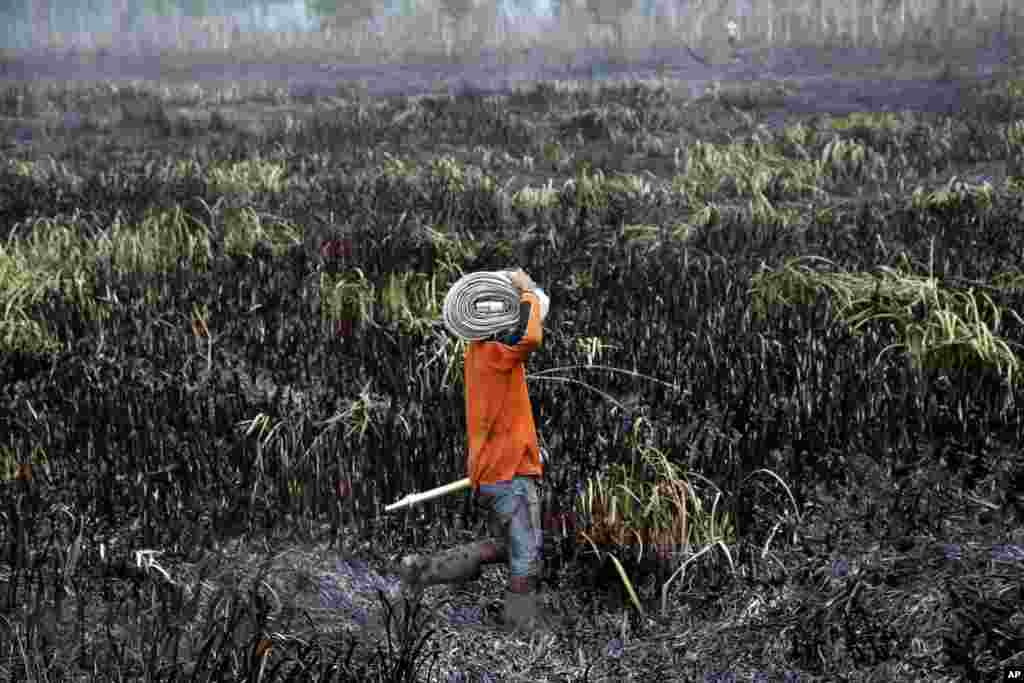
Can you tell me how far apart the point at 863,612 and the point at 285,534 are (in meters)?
1.77

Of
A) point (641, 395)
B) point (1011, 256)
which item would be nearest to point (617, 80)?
point (1011, 256)

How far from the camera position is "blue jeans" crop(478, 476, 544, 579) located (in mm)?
2938

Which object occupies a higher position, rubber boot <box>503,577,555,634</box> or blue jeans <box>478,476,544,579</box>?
blue jeans <box>478,476,544,579</box>

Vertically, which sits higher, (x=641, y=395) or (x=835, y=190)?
(x=835, y=190)

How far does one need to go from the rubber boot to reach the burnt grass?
6 centimetres

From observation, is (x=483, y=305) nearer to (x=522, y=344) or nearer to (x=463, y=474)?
(x=522, y=344)

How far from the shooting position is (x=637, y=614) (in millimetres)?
3041

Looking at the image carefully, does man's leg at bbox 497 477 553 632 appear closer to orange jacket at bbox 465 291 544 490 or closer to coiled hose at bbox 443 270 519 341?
orange jacket at bbox 465 291 544 490

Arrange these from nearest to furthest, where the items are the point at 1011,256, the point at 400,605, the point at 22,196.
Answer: the point at 400,605 → the point at 1011,256 → the point at 22,196

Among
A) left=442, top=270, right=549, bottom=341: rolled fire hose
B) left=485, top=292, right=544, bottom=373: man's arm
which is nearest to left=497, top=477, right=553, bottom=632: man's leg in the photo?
left=485, top=292, right=544, bottom=373: man's arm

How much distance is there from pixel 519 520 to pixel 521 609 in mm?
260

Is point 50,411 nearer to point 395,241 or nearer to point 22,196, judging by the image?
point 395,241

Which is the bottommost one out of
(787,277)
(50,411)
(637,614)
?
(637,614)

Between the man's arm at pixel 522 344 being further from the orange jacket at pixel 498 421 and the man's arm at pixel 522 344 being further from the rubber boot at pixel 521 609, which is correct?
the rubber boot at pixel 521 609
